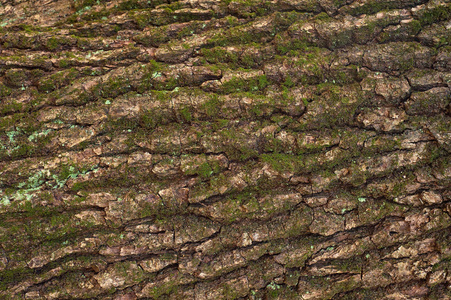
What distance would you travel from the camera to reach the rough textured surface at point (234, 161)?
4.93 metres

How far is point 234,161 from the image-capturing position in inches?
205

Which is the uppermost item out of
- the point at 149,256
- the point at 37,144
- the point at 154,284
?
the point at 37,144

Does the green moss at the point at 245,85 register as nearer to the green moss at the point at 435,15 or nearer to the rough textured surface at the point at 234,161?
the rough textured surface at the point at 234,161

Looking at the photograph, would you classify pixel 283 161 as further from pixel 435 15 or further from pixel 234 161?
pixel 435 15

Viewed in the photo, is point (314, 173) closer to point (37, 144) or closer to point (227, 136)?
point (227, 136)

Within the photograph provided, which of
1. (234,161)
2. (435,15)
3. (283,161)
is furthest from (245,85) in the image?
(435,15)

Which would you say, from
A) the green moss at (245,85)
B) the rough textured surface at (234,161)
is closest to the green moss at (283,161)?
the rough textured surface at (234,161)

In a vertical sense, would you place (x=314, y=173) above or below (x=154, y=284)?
above

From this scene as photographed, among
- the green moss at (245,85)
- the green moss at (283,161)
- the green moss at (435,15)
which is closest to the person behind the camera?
the green moss at (283,161)

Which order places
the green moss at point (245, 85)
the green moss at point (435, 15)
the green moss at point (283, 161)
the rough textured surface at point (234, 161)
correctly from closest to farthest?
1. the rough textured surface at point (234, 161)
2. the green moss at point (283, 161)
3. the green moss at point (245, 85)
4. the green moss at point (435, 15)

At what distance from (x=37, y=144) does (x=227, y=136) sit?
3274mm

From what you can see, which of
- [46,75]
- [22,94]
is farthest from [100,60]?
[22,94]

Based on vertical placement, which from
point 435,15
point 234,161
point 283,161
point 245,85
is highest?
point 435,15

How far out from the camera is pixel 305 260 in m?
5.14
